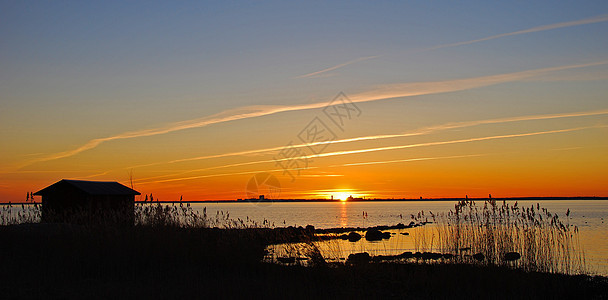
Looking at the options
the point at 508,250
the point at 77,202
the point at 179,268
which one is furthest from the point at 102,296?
the point at 77,202

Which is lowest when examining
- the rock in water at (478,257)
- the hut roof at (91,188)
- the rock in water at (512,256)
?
the rock in water at (512,256)

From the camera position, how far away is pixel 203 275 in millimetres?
11148

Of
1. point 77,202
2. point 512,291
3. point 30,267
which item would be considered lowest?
point 512,291

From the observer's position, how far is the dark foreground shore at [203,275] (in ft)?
31.6

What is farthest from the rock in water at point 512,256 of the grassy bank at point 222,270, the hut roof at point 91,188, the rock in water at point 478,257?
the hut roof at point 91,188

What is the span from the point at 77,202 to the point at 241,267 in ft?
58.6

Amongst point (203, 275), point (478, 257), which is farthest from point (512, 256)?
point (203, 275)

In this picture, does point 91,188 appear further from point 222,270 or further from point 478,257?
point 478,257

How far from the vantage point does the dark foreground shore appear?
31.6 feet

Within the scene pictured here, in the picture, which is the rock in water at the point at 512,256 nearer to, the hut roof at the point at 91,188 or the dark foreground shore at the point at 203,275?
the dark foreground shore at the point at 203,275

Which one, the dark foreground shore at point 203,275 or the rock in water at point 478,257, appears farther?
the rock in water at point 478,257

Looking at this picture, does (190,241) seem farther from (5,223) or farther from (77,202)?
(77,202)

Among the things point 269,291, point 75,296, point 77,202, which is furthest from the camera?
point 77,202

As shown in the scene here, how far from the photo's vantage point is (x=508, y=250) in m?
13.8
